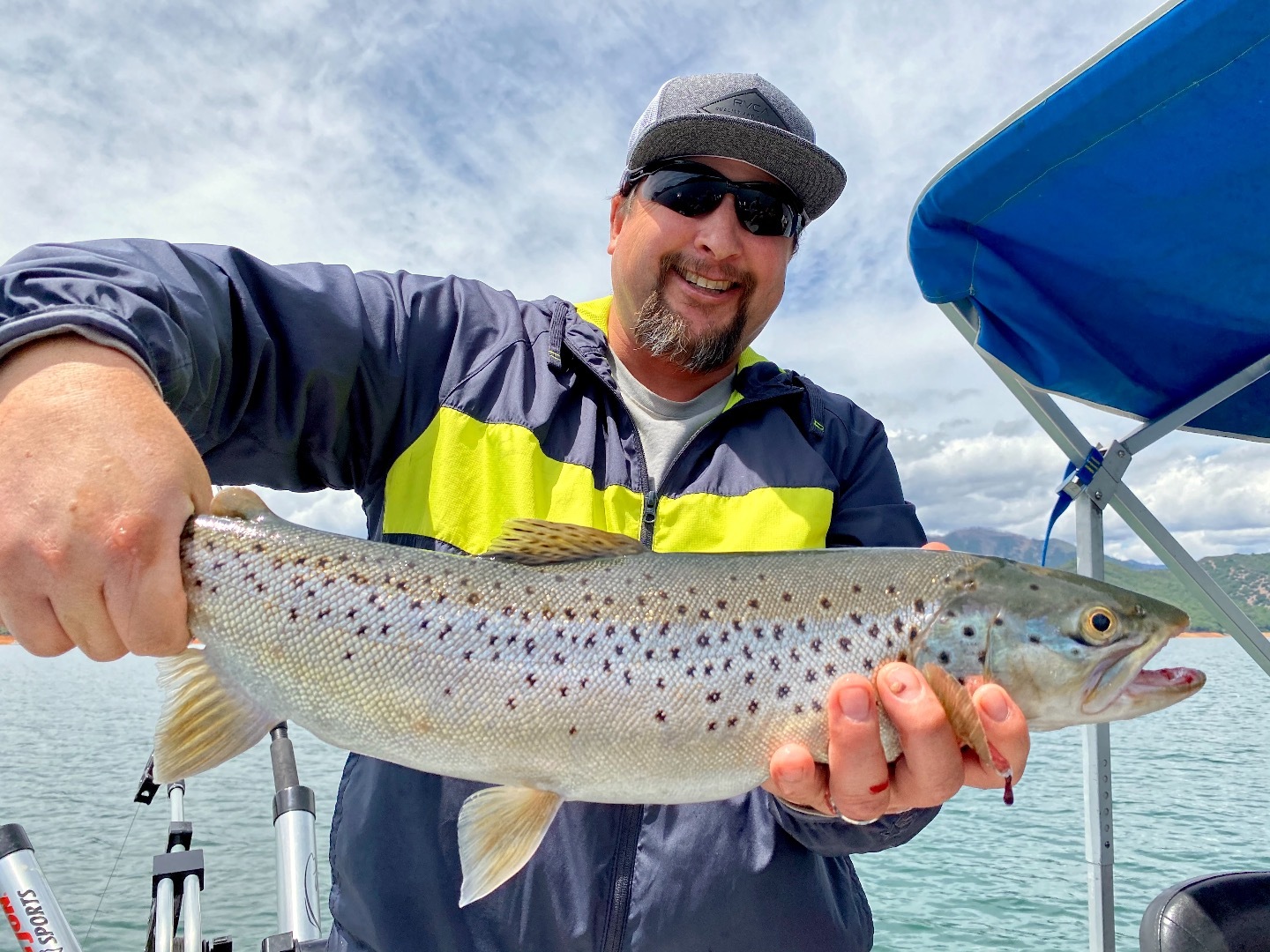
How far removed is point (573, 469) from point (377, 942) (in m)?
1.48

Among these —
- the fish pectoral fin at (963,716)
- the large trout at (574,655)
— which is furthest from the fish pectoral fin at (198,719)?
the fish pectoral fin at (963,716)

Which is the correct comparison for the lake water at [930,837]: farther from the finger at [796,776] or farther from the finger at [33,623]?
the finger at [33,623]

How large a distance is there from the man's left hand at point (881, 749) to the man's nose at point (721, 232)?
1.73 meters

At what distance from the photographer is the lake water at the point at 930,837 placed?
34.7 feet

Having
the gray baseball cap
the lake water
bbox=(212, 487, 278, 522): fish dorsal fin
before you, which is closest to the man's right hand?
bbox=(212, 487, 278, 522): fish dorsal fin

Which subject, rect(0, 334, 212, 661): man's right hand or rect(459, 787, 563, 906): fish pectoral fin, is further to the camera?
rect(459, 787, 563, 906): fish pectoral fin

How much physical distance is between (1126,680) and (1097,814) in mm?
2119

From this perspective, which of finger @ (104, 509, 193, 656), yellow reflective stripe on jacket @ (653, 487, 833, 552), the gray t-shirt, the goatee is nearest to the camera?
finger @ (104, 509, 193, 656)

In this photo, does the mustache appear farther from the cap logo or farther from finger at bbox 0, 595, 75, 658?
finger at bbox 0, 595, 75, 658

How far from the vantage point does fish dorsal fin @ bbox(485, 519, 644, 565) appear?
7.91 feet

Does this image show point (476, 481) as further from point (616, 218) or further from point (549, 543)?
point (616, 218)

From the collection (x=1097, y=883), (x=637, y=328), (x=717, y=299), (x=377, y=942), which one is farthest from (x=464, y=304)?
(x=1097, y=883)

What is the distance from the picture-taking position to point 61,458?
163cm

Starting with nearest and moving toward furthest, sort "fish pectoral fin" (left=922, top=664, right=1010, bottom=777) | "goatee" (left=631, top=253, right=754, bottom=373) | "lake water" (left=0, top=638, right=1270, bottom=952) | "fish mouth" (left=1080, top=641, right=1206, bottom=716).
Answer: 1. "fish pectoral fin" (left=922, top=664, right=1010, bottom=777)
2. "fish mouth" (left=1080, top=641, right=1206, bottom=716)
3. "goatee" (left=631, top=253, right=754, bottom=373)
4. "lake water" (left=0, top=638, right=1270, bottom=952)
